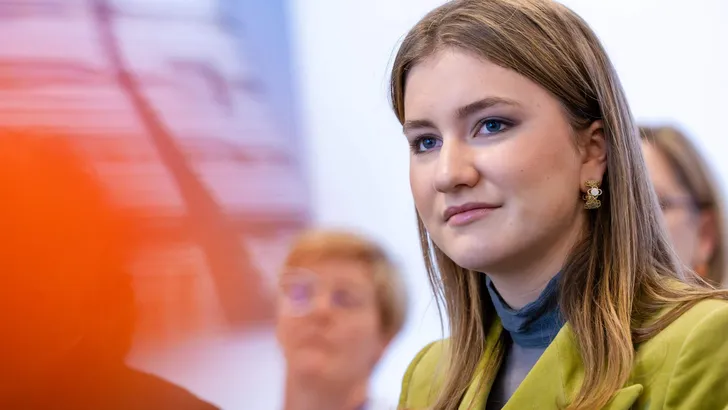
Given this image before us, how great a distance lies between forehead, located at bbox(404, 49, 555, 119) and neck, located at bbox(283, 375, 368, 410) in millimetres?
967

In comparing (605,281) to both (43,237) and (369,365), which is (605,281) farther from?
(43,237)

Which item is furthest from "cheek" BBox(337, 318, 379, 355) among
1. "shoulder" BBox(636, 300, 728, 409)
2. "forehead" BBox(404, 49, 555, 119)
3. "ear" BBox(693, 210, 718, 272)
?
"ear" BBox(693, 210, 718, 272)

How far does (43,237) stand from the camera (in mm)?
2115

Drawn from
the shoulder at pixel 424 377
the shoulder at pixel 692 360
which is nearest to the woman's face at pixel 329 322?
the shoulder at pixel 424 377

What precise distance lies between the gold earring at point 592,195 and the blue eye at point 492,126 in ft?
0.66

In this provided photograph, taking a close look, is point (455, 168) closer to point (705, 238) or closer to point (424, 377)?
point (424, 377)

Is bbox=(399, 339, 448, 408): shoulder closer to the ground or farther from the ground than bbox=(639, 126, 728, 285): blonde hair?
closer to the ground

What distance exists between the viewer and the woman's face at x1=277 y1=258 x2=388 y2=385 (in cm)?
232

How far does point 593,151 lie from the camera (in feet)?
5.38

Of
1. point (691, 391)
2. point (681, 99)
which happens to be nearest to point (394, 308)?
point (691, 391)

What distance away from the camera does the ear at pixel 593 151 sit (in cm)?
162

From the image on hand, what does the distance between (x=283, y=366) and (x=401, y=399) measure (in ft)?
1.34

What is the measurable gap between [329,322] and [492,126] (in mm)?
947

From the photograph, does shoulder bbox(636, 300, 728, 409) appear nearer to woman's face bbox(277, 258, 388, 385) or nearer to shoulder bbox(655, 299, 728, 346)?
shoulder bbox(655, 299, 728, 346)
